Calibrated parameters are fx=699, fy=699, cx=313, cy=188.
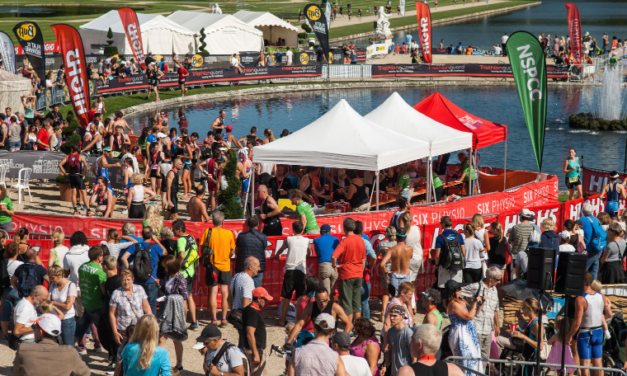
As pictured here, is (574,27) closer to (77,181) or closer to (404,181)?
(404,181)

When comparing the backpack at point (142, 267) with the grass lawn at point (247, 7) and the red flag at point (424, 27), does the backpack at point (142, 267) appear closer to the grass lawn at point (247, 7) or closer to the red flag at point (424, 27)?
the red flag at point (424, 27)

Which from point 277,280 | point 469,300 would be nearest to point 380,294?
point 277,280

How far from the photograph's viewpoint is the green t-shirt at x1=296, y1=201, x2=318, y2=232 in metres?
11.1

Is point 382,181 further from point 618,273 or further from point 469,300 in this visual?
point 469,300

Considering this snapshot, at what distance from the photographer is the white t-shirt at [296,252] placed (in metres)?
9.81

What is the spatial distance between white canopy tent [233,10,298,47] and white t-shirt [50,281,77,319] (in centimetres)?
3975

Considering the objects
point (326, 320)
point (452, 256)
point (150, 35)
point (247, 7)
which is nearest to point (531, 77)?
point (452, 256)

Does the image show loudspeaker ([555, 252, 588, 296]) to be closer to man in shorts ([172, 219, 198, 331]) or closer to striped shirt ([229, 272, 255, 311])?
striped shirt ([229, 272, 255, 311])

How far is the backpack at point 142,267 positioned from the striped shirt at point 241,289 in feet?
4.65

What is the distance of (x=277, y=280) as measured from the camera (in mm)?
10797

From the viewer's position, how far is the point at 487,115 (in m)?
33.4

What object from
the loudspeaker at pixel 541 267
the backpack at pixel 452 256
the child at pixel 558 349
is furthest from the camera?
the backpack at pixel 452 256

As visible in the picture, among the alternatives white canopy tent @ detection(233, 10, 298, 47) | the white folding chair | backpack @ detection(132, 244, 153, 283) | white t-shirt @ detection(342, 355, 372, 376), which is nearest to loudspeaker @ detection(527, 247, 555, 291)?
white t-shirt @ detection(342, 355, 372, 376)

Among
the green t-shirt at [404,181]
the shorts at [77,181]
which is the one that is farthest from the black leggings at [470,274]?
the shorts at [77,181]
